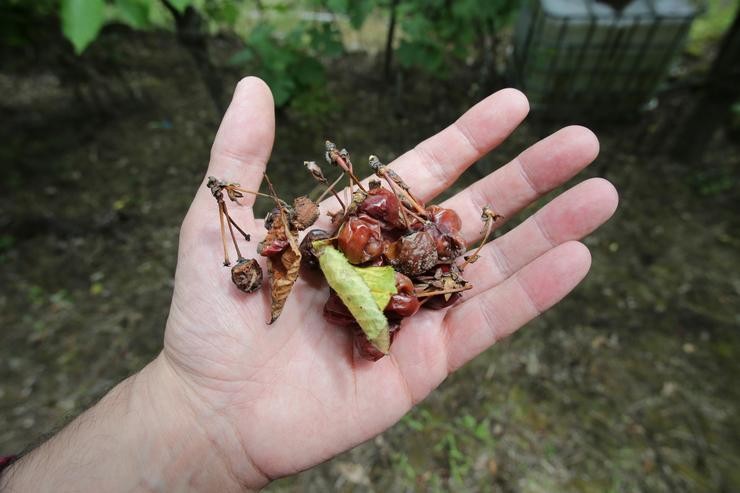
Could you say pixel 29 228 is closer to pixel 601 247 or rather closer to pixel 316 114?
pixel 316 114

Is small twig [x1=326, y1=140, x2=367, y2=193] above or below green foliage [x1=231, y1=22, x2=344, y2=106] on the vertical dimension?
above

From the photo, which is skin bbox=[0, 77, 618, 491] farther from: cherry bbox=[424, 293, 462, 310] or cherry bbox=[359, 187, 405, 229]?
cherry bbox=[359, 187, 405, 229]

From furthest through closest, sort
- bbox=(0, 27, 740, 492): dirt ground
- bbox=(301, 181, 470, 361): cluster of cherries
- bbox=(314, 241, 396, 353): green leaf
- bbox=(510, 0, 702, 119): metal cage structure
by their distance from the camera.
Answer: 1. bbox=(510, 0, 702, 119): metal cage structure
2. bbox=(0, 27, 740, 492): dirt ground
3. bbox=(301, 181, 470, 361): cluster of cherries
4. bbox=(314, 241, 396, 353): green leaf

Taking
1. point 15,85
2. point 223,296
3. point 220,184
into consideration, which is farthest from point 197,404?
point 15,85

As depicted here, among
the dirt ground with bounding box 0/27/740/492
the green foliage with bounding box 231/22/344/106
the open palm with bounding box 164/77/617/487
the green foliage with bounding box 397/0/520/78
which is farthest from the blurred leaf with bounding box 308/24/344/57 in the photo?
the open palm with bounding box 164/77/617/487

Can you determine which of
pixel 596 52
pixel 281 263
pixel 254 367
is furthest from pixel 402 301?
pixel 596 52

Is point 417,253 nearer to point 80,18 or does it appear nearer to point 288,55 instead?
point 80,18

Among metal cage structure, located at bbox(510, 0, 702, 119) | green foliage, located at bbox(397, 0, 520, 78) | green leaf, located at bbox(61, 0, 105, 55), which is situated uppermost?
green leaf, located at bbox(61, 0, 105, 55)
